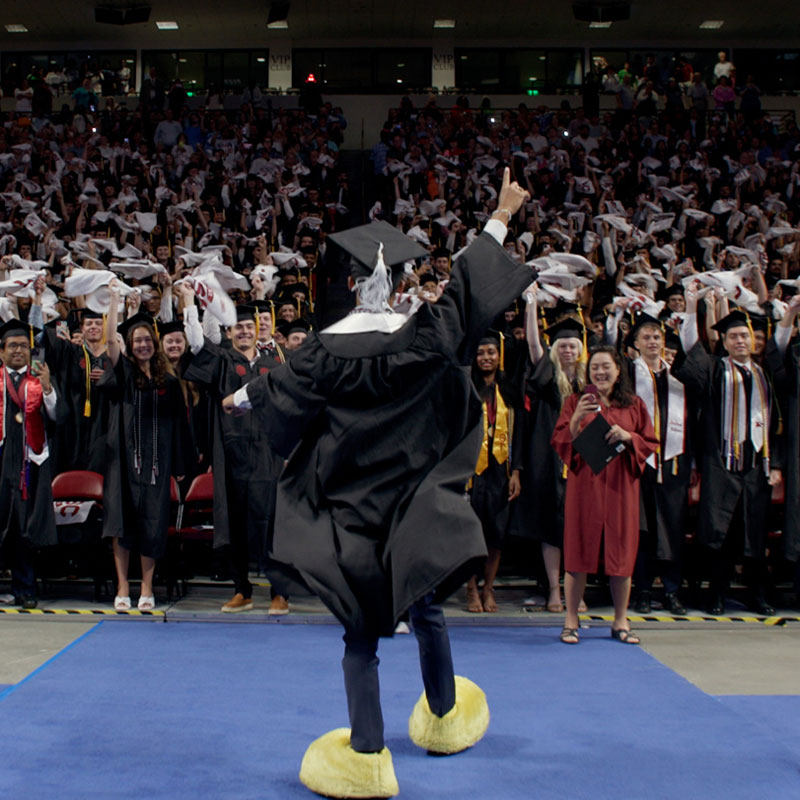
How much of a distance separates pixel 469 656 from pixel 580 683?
79cm

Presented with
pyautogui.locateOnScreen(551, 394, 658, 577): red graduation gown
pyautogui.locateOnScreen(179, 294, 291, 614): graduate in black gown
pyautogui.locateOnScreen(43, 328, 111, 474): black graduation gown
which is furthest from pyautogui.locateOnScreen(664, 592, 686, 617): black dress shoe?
pyautogui.locateOnScreen(43, 328, 111, 474): black graduation gown

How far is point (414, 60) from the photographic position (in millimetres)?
23453

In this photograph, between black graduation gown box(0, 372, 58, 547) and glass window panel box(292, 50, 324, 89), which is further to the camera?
glass window panel box(292, 50, 324, 89)

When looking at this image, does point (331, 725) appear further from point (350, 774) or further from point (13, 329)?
point (13, 329)

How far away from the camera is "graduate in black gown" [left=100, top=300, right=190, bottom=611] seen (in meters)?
6.58

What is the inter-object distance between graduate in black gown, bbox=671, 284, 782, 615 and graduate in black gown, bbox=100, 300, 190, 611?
3573mm

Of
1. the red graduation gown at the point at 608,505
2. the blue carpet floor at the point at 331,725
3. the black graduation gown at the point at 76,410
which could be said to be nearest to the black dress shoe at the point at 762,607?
the red graduation gown at the point at 608,505

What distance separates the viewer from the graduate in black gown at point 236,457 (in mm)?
6637

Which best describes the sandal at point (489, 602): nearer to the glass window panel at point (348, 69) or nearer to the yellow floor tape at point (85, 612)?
the yellow floor tape at point (85, 612)

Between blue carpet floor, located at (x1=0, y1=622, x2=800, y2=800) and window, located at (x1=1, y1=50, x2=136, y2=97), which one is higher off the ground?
window, located at (x1=1, y1=50, x2=136, y2=97)

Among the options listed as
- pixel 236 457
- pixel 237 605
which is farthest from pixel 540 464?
pixel 237 605

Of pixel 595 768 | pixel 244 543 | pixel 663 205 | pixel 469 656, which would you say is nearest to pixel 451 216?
pixel 663 205

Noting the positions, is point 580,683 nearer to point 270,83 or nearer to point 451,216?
point 451,216

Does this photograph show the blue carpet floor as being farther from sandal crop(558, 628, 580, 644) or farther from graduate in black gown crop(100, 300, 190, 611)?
graduate in black gown crop(100, 300, 190, 611)
